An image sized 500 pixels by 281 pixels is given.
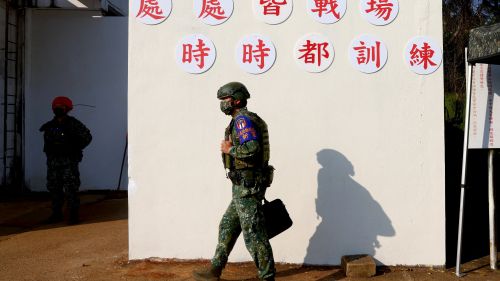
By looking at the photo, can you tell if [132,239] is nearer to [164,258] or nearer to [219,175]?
[164,258]

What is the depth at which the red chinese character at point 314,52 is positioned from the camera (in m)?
5.31

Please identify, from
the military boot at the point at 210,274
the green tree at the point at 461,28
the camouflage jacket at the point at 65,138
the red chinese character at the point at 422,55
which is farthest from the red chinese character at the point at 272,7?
the green tree at the point at 461,28

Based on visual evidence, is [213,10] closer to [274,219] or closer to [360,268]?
[274,219]

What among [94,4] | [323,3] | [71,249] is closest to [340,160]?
[323,3]

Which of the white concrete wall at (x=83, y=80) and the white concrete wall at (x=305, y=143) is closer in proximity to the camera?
the white concrete wall at (x=305, y=143)

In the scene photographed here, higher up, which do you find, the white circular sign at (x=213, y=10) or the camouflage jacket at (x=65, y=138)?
the white circular sign at (x=213, y=10)

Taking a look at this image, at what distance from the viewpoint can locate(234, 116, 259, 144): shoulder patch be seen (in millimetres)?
4262

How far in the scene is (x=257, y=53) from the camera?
17.5ft

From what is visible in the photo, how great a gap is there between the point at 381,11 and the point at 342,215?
2.18 metres

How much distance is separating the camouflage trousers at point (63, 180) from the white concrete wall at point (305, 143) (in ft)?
8.05

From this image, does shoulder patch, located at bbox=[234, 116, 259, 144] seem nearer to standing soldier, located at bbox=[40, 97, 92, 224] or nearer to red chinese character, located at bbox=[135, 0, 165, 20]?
red chinese character, located at bbox=[135, 0, 165, 20]

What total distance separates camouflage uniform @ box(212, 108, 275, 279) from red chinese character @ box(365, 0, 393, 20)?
1.89 metres

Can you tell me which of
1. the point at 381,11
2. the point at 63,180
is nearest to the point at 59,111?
the point at 63,180

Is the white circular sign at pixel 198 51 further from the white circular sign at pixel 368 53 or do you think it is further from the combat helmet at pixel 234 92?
the white circular sign at pixel 368 53
